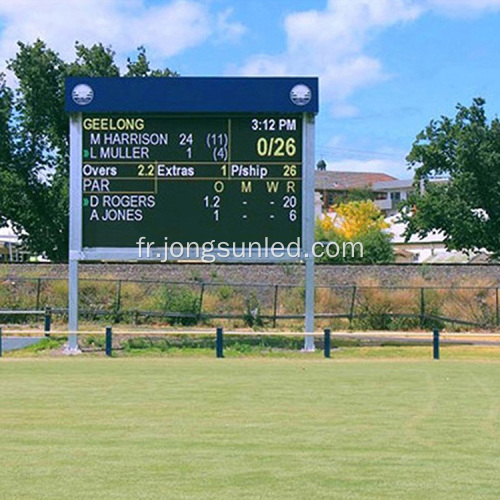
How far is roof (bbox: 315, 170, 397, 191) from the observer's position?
138500 millimetres

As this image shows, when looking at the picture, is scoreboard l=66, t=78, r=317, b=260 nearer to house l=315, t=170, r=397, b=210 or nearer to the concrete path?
the concrete path

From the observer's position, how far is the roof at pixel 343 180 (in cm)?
13850

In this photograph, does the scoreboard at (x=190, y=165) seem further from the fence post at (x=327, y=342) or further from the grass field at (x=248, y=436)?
the grass field at (x=248, y=436)

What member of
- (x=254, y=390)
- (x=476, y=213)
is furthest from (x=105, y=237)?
(x=476, y=213)

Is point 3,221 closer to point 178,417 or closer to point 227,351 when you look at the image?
point 227,351

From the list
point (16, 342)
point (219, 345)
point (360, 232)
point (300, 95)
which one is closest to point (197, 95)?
point (300, 95)

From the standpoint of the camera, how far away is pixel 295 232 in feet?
80.5

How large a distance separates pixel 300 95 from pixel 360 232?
185 ft

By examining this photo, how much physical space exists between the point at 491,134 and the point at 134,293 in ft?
79.4

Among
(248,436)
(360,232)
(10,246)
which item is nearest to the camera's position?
(248,436)

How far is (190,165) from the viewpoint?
24.4 m

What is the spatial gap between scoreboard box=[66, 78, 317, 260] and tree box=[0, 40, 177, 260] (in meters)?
26.9

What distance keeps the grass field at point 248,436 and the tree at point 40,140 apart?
1332 inches

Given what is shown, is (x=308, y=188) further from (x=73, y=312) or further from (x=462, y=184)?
(x=462, y=184)
